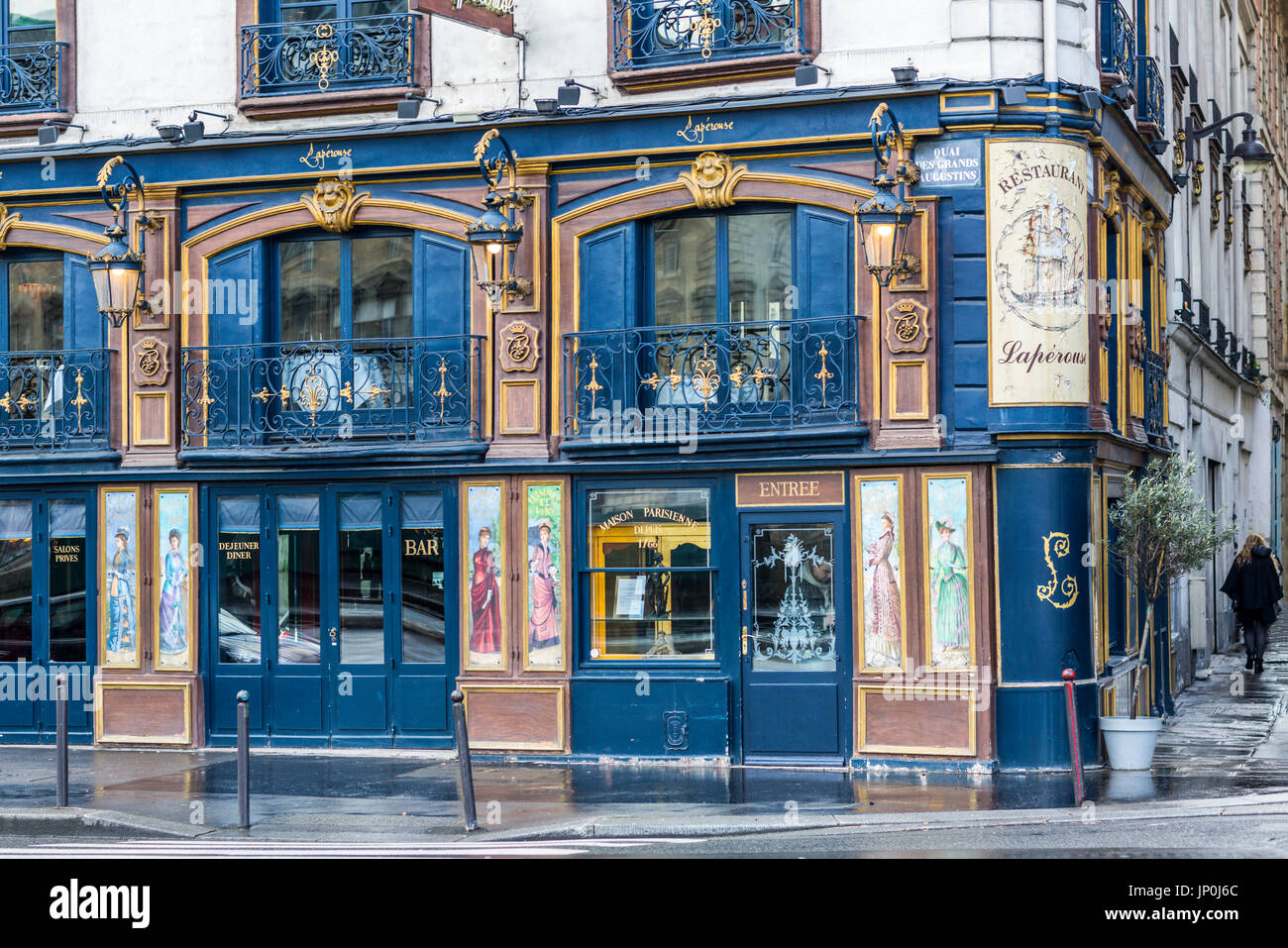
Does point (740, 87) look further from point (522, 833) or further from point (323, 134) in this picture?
point (522, 833)

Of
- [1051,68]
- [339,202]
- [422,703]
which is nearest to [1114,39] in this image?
[1051,68]

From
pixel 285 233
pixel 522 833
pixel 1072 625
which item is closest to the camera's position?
pixel 522 833

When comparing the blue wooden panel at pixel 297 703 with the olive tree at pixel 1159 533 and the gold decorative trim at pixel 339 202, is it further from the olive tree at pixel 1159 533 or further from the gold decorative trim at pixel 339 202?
the olive tree at pixel 1159 533

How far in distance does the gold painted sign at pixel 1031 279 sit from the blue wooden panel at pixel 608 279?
3551mm

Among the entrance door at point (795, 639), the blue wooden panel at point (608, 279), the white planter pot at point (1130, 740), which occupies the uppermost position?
the blue wooden panel at point (608, 279)

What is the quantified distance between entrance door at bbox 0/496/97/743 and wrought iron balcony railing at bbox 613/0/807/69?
7790 mm

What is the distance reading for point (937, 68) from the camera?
1648 centimetres

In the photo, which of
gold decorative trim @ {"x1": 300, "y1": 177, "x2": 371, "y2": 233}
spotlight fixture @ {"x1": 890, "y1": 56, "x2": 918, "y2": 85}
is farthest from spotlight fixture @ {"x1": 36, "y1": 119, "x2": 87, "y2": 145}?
spotlight fixture @ {"x1": 890, "y1": 56, "x2": 918, "y2": 85}

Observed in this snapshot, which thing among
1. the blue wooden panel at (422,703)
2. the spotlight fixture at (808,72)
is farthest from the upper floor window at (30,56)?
the spotlight fixture at (808,72)

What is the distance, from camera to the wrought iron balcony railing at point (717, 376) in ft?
54.9

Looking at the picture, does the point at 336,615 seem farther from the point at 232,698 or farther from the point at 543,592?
the point at 543,592

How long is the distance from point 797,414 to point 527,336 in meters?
2.90

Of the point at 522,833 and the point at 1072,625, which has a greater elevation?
the point at 1072,625

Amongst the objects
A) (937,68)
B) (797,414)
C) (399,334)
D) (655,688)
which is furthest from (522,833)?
(937,68)
